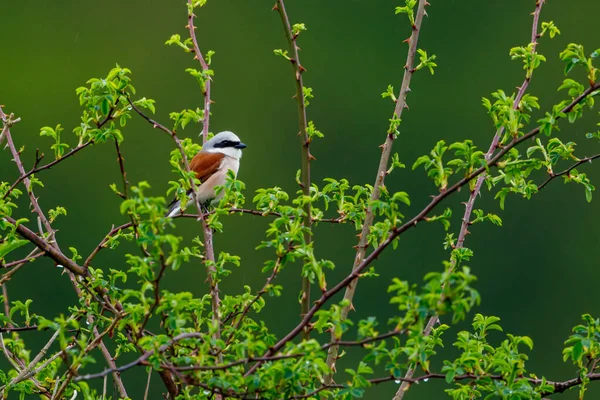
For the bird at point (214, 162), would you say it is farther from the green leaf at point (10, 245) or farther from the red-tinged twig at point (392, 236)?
the red-tinged twig at point (392, 236)

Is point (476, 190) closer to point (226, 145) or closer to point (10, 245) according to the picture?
point (10, 245)

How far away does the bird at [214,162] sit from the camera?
697 cm

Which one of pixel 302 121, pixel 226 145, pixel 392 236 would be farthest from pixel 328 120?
pixel 392 236

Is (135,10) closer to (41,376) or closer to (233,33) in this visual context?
(233,33)

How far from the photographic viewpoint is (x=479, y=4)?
33.6 meters

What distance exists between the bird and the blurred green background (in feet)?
41.6

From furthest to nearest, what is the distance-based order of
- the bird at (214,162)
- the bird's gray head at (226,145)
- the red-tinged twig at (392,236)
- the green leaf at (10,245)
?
the bird's gray head at (226,145)
the bird at (214,162)
the green leaf at (10,245)
the red-tinged twig at (392,236)

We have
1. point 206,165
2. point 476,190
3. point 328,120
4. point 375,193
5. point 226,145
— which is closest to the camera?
point 375,193

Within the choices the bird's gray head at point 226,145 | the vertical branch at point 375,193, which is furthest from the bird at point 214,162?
the vertical branch at point 375,193

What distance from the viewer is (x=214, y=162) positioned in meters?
7.09

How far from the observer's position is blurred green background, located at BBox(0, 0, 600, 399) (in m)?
23.9

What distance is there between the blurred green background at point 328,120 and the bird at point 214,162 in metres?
12.7

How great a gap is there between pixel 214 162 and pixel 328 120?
21.4 metres

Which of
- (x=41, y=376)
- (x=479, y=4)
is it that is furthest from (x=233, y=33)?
(x=41, y=376)
